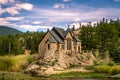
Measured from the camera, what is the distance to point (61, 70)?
62.4 m

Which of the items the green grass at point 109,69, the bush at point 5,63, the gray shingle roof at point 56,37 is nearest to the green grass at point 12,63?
the bush at point 5,63

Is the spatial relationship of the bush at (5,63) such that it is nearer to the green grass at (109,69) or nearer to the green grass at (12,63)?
the green grass at (12,63)

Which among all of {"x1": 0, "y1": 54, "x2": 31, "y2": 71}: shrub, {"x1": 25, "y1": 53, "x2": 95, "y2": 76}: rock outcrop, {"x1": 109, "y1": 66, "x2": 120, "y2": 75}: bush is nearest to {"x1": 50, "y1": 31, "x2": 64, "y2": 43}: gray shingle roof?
{"x1": 25, "y1": 53, "x2": 95, "y2": 76}: rock outcrop

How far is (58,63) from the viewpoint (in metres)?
64.6

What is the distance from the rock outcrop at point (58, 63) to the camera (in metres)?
61.1

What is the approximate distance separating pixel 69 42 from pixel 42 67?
14166 millimetres

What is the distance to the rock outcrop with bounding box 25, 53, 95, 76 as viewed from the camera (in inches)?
2406

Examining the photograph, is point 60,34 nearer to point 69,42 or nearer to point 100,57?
point 69,42

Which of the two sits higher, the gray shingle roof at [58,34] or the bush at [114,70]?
the gray shingle roof at [58,34]

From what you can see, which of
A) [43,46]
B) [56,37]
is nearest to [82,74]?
[56,37]

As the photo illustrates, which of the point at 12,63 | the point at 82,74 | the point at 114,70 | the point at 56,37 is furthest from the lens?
the point at 56,37

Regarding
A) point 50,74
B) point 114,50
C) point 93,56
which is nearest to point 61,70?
point 50,74

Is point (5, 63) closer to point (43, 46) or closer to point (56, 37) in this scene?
point (43, 46)

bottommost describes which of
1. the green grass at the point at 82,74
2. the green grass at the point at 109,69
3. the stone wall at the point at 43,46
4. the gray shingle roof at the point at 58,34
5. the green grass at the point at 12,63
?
the green grass at the point at 82,74
